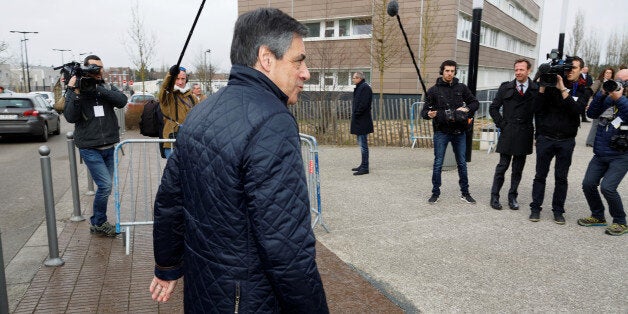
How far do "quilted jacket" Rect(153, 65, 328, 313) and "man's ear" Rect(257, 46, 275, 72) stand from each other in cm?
4

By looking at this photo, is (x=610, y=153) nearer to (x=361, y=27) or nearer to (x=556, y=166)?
(x=556, y=166)

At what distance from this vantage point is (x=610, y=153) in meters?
5.34

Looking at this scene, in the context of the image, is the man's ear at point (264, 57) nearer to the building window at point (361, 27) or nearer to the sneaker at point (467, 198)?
the sneaker at point (467, 198)

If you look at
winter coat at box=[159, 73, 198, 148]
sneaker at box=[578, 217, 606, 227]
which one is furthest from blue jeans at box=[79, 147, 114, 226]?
sneaker at box=[578, 217, 606, 227]

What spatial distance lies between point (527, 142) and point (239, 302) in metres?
5.49

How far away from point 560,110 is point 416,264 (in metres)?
2.78

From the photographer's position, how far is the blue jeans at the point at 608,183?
5301mm

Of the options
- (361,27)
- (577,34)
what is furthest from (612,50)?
(361,27)

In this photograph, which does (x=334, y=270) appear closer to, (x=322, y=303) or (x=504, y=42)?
(x=322, y=303)

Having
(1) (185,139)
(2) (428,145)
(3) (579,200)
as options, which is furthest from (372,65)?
(1) (185,139)

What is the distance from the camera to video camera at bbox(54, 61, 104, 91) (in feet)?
16.3

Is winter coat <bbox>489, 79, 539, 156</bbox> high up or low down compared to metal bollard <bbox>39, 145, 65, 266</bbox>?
up

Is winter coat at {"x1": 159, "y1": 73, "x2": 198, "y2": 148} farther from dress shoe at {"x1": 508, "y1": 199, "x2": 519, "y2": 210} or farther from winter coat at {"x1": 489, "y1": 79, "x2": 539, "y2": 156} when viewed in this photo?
dress shoe at {"x1": 508, "y1": 199, "x2": 519, "y2": 210}

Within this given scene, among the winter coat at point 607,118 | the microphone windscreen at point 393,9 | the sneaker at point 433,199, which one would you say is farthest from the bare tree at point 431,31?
the microphone windscreen at point 393,9
